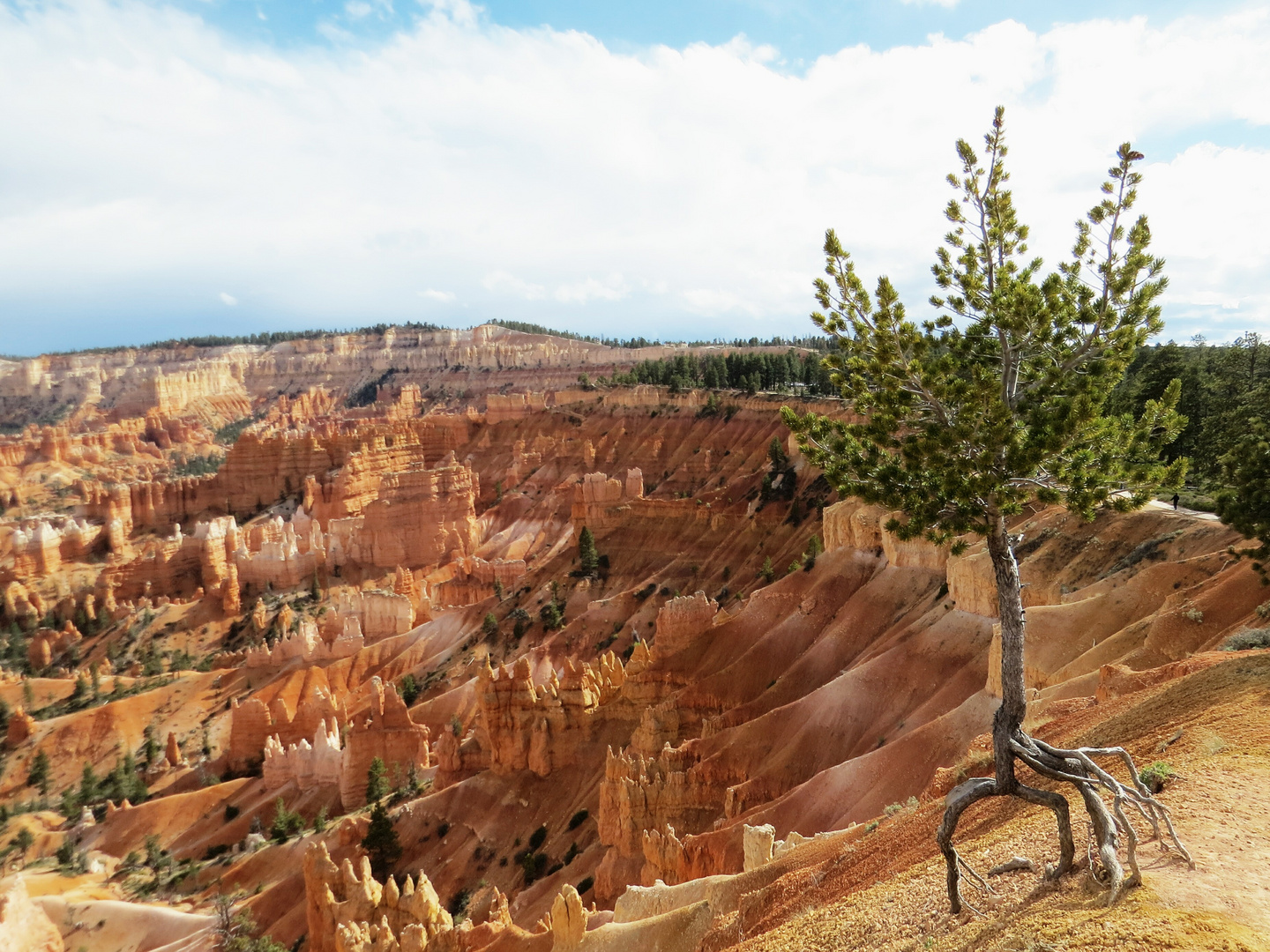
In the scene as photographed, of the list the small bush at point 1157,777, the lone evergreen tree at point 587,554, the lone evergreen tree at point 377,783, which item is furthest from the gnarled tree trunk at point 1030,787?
the lone evergreen tree at point 587,554

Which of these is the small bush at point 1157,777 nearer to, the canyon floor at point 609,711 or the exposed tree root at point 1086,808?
the canyon floor at point 609,711

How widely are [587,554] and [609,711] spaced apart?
2727 centimetres

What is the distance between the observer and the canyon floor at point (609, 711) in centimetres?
1197

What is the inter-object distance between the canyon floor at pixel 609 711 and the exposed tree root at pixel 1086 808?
0.83 feet

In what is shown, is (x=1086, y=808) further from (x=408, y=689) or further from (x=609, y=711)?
(x=408, y=689)

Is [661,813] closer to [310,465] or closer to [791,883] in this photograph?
[791,883]

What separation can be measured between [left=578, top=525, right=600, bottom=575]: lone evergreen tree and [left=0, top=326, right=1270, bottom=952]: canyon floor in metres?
0.22

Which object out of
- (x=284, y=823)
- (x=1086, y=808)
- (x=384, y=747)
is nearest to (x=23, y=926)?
(x=284, y=823)

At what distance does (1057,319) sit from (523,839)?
32274mm

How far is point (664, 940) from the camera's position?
16672mm

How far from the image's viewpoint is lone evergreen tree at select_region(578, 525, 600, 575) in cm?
6562

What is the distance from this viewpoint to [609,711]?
129 ft

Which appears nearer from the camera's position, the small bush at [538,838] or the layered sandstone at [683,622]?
the small bush at [538,838]

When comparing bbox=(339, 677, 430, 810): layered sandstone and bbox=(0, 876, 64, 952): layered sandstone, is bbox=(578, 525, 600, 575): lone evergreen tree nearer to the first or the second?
bbox=(339, 677, 430, 810): layered sandstone
